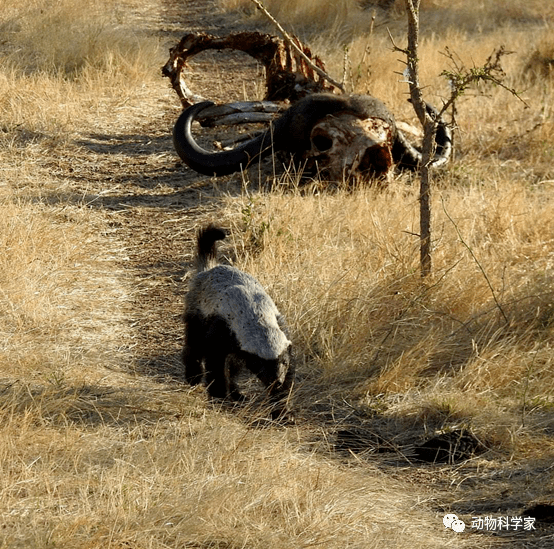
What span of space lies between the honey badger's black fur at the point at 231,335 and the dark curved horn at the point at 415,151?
373 centimetres

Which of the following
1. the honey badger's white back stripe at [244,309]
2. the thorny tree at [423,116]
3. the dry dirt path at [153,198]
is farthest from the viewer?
the dry dirt path at [153,198]

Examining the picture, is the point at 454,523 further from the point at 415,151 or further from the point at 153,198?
the point at 415,151

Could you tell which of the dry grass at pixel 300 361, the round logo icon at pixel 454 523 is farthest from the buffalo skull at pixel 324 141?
the round logo icon at pixel 454 523

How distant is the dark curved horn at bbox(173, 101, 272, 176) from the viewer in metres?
8.06

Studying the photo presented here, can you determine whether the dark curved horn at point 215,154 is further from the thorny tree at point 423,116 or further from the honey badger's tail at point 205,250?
the honey badger's tail at point 205,250

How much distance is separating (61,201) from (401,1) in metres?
10.2

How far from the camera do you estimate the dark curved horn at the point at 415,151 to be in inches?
329

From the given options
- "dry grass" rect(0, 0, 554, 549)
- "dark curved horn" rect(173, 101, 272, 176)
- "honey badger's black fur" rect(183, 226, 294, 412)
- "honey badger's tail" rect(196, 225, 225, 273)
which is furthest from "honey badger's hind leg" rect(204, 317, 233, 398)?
"dark curved horn" rect(173, 101, 272, 176)

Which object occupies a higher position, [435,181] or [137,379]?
[435,181]

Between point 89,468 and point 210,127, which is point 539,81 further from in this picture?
point 89,468

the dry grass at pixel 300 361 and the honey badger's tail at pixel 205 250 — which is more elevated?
the honey badger's tail at pixel 205 250

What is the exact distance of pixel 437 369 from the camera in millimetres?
5285

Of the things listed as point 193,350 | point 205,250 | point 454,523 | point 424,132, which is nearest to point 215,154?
point 424,132

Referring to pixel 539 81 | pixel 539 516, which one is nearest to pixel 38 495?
pixel 539 516
